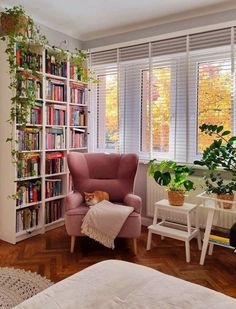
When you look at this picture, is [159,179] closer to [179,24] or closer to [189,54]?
[189,54]

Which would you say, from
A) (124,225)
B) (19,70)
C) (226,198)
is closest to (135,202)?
(124,225)

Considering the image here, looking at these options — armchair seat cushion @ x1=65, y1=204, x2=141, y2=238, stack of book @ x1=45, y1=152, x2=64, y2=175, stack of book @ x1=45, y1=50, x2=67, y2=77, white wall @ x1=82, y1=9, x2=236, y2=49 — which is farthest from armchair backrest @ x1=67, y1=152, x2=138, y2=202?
white wall @ x1=82, y1=9, x2=236, y2=49

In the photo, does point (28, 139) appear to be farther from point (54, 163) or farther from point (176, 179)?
point (176, 179)

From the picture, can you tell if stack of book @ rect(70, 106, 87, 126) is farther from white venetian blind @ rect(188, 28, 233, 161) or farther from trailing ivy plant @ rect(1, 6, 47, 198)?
white venetian blind @ rect(188, 28, 233, 161)

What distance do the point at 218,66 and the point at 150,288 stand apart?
8.79 ft

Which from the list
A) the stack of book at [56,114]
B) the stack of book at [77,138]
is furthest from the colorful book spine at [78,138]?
the stack of book at [56,114]

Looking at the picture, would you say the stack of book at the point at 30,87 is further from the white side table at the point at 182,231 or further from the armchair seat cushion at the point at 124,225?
the white side table at the point at 182,231

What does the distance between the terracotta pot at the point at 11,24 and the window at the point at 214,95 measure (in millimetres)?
1969

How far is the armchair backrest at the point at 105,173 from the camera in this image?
314cm

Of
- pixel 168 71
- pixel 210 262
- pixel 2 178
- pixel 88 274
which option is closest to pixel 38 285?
pixel 88 274

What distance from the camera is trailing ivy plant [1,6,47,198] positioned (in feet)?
9.02

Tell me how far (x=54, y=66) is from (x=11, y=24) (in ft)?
2.32

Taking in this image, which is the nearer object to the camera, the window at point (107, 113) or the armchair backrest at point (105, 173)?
the armchair backrest at point (105, 173)

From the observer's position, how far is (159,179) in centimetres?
287
